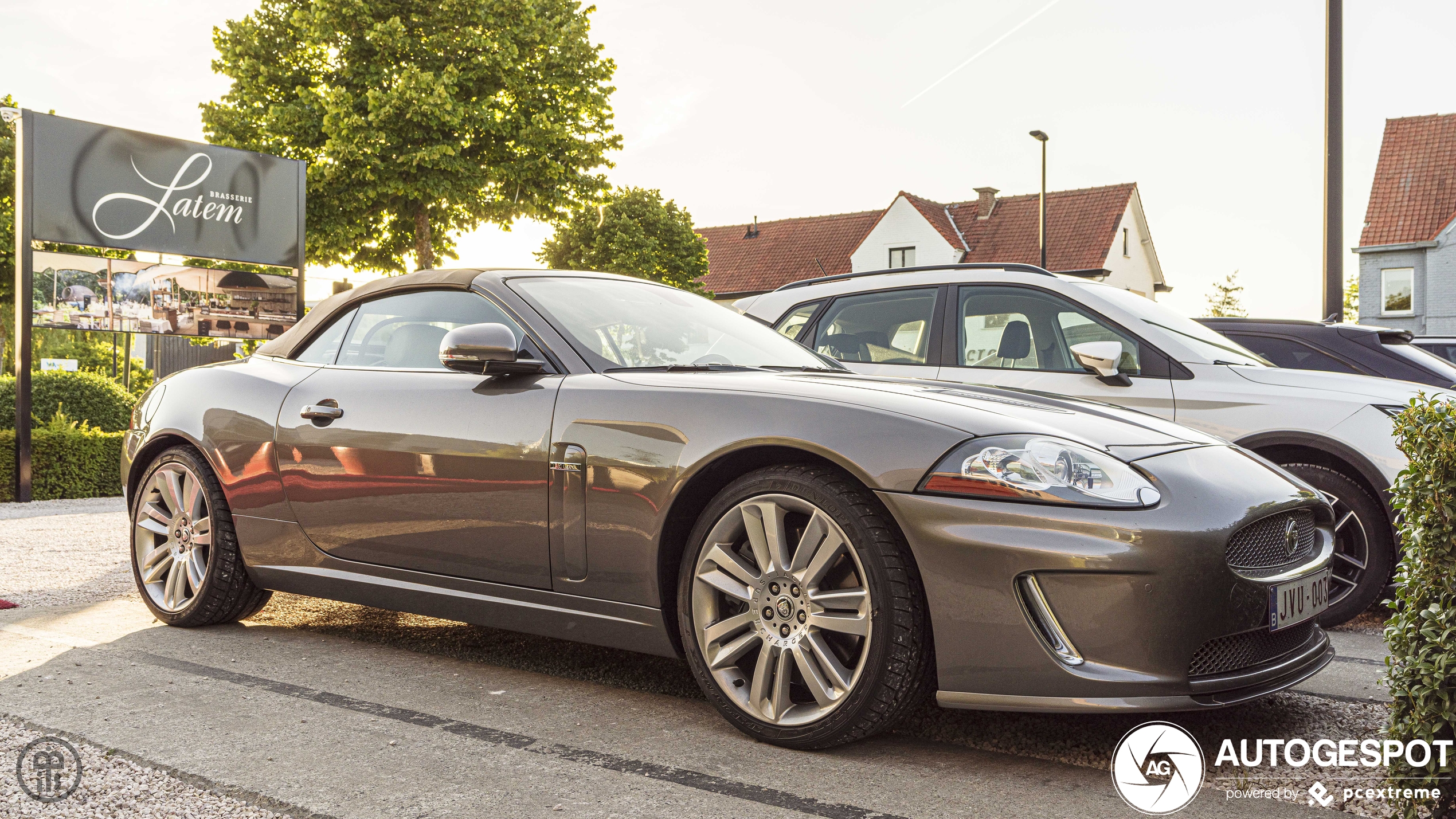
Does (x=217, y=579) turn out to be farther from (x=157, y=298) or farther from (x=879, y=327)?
(x=157, y=298)

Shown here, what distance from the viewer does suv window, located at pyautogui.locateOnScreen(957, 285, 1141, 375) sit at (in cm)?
566

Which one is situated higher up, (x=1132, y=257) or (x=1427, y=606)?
(x=1132, y=257)

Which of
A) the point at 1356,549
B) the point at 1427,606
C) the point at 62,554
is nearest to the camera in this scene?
the point at 1427,606

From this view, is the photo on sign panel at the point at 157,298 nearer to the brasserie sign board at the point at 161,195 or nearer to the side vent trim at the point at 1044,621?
the brasserie sign board at the point at 161,195

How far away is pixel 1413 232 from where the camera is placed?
3288 cm

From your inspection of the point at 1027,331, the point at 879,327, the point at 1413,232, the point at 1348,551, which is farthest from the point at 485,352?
the point at 1413,232

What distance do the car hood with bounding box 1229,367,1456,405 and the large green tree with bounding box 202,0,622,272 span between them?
18.9 meters

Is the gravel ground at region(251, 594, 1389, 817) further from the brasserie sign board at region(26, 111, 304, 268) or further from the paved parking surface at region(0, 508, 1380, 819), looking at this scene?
the brasserie sign board at region(26, 111, 304, 268)

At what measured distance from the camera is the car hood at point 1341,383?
16.9 feet

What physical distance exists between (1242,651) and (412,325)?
9.94 ft

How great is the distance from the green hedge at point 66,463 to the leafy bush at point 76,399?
430 mm

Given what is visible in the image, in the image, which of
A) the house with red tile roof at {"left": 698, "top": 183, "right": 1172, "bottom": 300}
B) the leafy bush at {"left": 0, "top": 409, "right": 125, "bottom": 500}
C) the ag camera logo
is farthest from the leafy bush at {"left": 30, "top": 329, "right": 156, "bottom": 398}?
the ag camera logo

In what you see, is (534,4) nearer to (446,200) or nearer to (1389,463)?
(446,200)

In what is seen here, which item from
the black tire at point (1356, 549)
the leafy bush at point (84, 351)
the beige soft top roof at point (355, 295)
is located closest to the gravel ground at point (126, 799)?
the beige soft top roof at point (355, 295)
